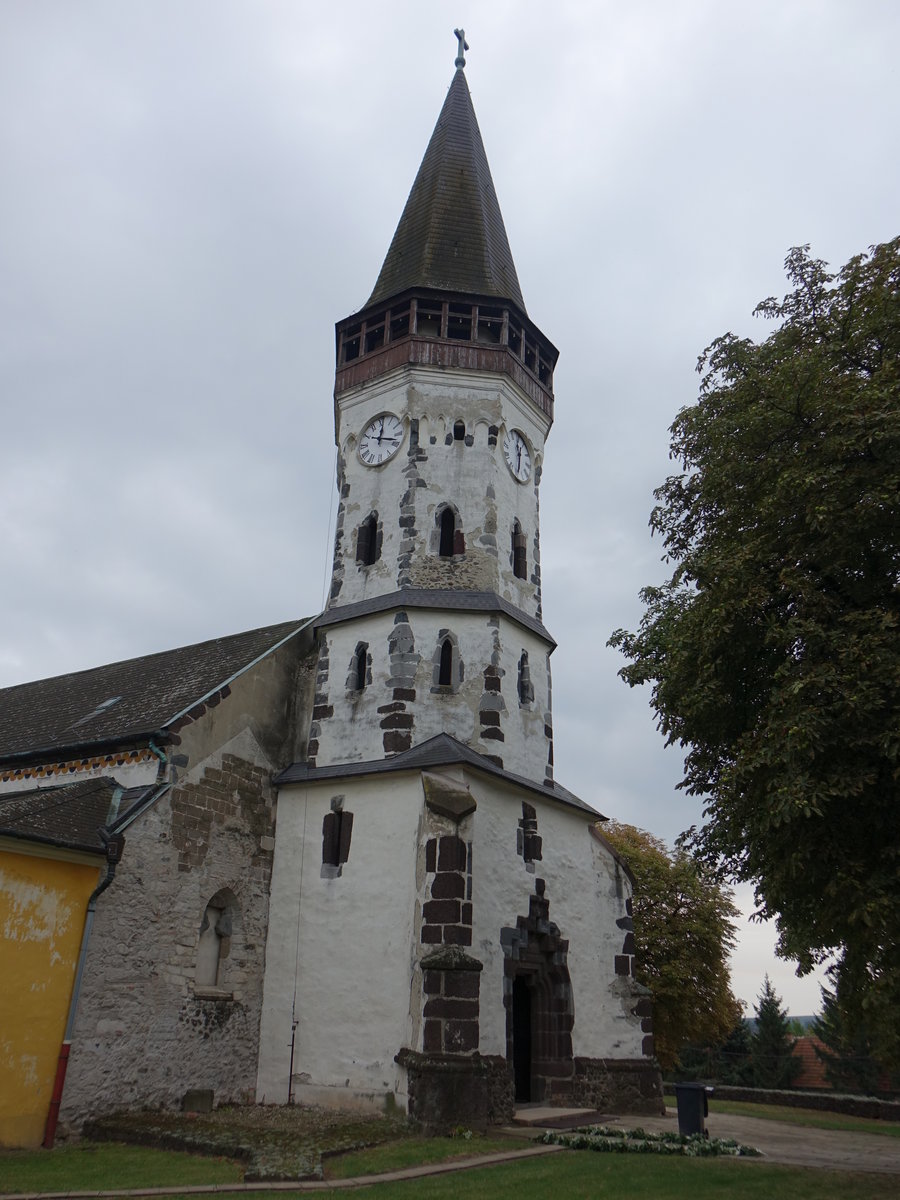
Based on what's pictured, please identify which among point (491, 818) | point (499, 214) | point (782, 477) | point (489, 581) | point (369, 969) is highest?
point (499, 214)

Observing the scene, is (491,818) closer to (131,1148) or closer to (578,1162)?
(578,1162)

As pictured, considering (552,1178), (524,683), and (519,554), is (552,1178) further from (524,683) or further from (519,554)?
(519,554)

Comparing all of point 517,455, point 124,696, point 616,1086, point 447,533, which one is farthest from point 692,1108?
point 124,696

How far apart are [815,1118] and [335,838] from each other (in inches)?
473

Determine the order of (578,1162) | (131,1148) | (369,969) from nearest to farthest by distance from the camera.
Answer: (578,1162) → (131,1148) → (369,969)

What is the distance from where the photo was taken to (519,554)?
2123cm

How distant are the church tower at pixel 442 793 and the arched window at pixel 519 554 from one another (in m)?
0.05

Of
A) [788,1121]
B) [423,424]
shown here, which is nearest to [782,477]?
[423,424]

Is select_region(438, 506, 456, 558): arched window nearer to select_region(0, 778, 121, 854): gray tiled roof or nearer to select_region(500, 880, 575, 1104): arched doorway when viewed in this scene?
select_region(500, 880, 575, 1104): arched doorway

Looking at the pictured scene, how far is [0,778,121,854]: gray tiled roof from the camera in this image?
14.3 m

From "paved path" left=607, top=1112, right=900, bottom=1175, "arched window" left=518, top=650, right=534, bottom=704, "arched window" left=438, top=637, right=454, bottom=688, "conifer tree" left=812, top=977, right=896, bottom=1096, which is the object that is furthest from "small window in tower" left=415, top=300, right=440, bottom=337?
"conifer tree" left=812, top=977, right=896, bottom=1096

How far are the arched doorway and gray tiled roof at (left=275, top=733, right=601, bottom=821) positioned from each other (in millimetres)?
2001

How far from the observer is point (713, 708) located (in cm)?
1214

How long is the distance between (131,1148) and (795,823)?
10.2 m
